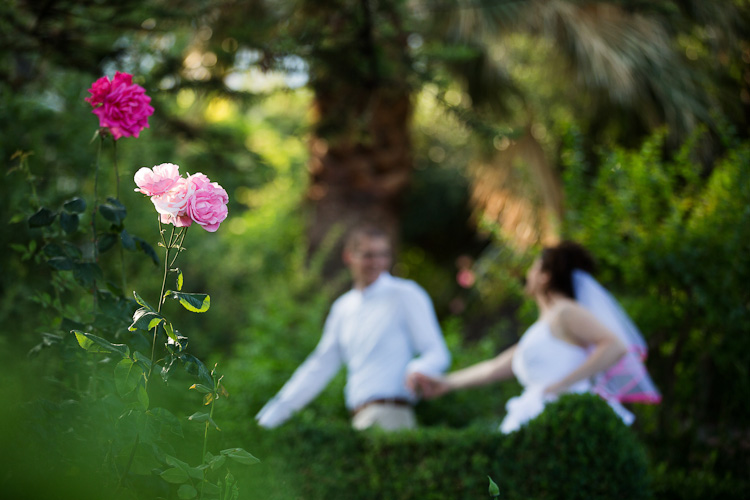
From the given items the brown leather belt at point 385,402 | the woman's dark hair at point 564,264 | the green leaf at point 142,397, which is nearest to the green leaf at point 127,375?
the green leaf at point 142,397

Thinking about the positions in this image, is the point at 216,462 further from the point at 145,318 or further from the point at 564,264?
the point at 564,264

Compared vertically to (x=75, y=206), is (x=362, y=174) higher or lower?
lower

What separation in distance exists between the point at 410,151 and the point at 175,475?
6.17 meters

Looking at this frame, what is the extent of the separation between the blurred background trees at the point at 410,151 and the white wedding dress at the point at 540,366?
0.98m

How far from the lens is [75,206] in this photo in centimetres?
199

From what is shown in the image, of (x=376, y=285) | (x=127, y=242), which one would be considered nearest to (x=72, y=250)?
(x=127, y=242)

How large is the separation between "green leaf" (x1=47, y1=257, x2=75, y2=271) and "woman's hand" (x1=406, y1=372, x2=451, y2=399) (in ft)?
6.79

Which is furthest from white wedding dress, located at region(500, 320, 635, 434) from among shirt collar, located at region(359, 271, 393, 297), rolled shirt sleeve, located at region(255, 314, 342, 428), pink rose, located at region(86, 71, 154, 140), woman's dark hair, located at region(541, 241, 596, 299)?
pink rose, located at region(86, 71, 154, 140)

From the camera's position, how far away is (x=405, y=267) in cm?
1427

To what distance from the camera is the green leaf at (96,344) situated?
4.81 feet

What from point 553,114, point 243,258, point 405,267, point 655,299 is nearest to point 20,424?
point 655,299

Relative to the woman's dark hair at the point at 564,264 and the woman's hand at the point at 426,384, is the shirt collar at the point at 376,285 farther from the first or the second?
the woman's dark hair at the point at 564,264

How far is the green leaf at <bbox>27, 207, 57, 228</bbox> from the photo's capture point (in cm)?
192

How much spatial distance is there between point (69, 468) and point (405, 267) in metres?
12.9
